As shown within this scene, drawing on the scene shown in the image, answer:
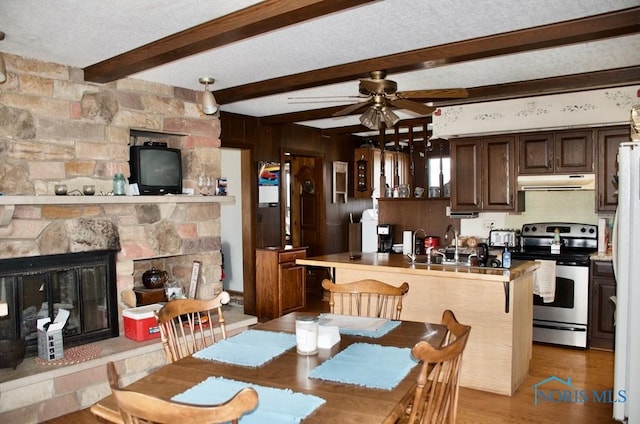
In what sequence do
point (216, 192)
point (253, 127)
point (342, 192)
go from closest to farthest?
point (216, 192), point (253, 127), point (342, 192)

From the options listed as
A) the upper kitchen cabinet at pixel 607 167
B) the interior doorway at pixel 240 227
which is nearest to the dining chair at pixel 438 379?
the upper kitchen cabinet at pixel 607 167

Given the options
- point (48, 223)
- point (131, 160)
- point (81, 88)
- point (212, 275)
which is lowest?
point (212, 275)

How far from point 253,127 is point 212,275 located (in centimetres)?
206

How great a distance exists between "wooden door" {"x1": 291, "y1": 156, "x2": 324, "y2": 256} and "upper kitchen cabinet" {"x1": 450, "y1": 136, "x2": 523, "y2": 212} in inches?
91.9

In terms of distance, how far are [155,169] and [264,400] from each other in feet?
10.2

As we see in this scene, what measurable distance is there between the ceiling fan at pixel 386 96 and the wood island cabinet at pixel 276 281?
8.54 feet

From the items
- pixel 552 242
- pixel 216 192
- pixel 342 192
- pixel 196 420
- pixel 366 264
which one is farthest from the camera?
pixel 342 192

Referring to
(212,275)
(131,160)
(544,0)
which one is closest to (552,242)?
(544,0)

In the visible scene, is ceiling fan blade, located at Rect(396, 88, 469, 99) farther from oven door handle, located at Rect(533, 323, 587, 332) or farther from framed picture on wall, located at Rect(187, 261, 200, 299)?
oven door handle, located at Rect(533, 323, 587, 332)

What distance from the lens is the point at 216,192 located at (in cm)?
468

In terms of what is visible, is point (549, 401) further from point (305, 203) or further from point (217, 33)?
point (305, 203)

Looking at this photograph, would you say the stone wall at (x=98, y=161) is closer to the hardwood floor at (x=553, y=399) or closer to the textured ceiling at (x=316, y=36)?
the textured ceiling at (x=316, y=36)

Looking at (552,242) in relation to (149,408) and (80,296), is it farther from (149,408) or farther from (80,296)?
(149,408)

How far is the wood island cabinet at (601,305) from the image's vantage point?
448cm
